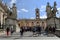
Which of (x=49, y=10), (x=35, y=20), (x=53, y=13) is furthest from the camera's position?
(x=35, y=20)

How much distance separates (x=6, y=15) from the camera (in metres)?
62.0

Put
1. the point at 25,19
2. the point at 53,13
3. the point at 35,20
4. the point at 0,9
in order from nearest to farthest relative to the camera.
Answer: the point at 0,9, the point at 53,13, the point at 35,20, the point at 25,19

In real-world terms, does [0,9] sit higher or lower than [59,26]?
higher

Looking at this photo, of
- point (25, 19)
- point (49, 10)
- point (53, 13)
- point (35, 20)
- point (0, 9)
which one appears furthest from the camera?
point (25, 19)

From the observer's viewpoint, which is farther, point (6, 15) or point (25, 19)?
point (25, 19)

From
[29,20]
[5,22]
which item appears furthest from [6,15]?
[29,20]

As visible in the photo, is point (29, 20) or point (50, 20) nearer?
point (50, 20)

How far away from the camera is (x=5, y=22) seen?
5647cm

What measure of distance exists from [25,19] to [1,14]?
6432 cm

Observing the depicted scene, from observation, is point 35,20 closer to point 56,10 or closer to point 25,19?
point 25,19

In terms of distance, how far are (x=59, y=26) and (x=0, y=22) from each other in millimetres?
14527

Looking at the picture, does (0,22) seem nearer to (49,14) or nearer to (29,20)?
(49,14)

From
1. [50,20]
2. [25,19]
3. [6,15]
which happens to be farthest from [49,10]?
[25,19]

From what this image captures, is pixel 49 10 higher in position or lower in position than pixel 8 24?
higher
